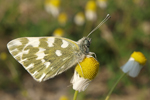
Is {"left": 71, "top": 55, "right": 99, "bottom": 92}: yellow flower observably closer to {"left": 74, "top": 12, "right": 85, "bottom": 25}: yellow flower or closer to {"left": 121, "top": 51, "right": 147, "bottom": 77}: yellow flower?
A: {"left": 121, "top": 51, "right": 147, "bottom": 77}: yellow flower

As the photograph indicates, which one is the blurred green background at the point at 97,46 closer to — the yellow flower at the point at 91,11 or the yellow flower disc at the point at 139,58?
the yellow flower at the point at 91,11

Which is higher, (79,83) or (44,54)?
(44,54)

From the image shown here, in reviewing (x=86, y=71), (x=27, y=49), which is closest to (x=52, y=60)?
(x=27, y=49)

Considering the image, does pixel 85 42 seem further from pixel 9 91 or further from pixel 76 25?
pixel 76 25

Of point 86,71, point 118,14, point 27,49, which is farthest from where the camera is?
point 118,14

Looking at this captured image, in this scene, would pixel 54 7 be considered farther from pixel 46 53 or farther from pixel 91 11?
pixel 46 53

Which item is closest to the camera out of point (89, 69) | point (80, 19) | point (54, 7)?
point (89, 69)

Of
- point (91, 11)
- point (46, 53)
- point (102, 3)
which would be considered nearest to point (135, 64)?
point (46, 53)
